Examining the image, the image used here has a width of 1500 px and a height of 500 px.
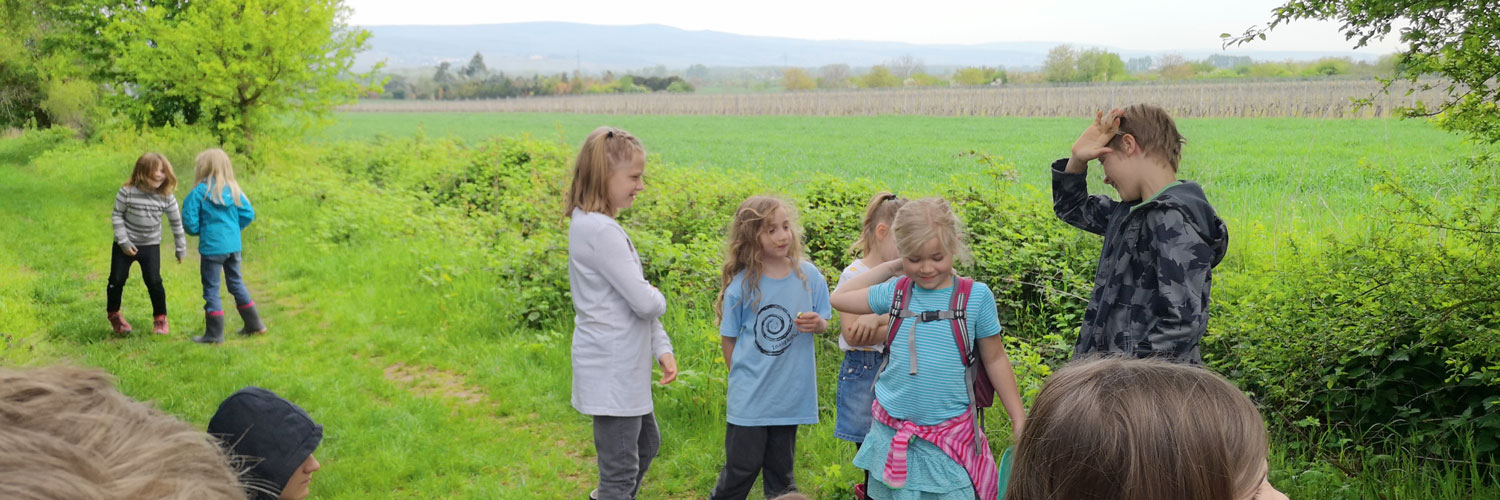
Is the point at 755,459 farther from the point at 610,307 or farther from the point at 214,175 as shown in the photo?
the point at 214,175

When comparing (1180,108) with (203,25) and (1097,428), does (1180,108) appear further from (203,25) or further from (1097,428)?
(1097,428)

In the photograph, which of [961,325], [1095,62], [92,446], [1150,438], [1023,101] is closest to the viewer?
[92,446]

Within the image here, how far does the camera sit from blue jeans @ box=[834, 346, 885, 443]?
3859mm

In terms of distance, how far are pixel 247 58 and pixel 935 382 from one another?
18.5m

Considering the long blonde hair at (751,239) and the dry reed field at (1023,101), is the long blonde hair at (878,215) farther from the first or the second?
the dry reed field at (1023,101)

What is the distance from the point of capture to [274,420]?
6.81 feet

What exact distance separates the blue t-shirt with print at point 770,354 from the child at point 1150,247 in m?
1.12

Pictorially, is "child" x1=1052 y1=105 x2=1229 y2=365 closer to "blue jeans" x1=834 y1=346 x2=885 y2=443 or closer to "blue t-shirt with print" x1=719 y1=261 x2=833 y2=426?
"blue jeans" x1=834 y1=346 x2=885 y2=443

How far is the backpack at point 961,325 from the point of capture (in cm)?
331

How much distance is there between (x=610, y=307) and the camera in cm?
383

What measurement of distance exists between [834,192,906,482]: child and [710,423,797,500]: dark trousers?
247mm

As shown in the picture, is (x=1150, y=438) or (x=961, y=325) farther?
(x=961, y=325)

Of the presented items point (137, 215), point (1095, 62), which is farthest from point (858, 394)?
point (1095, 62)

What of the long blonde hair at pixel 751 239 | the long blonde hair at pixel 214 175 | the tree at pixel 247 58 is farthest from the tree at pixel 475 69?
the long blonde hair at pixel 751 239
